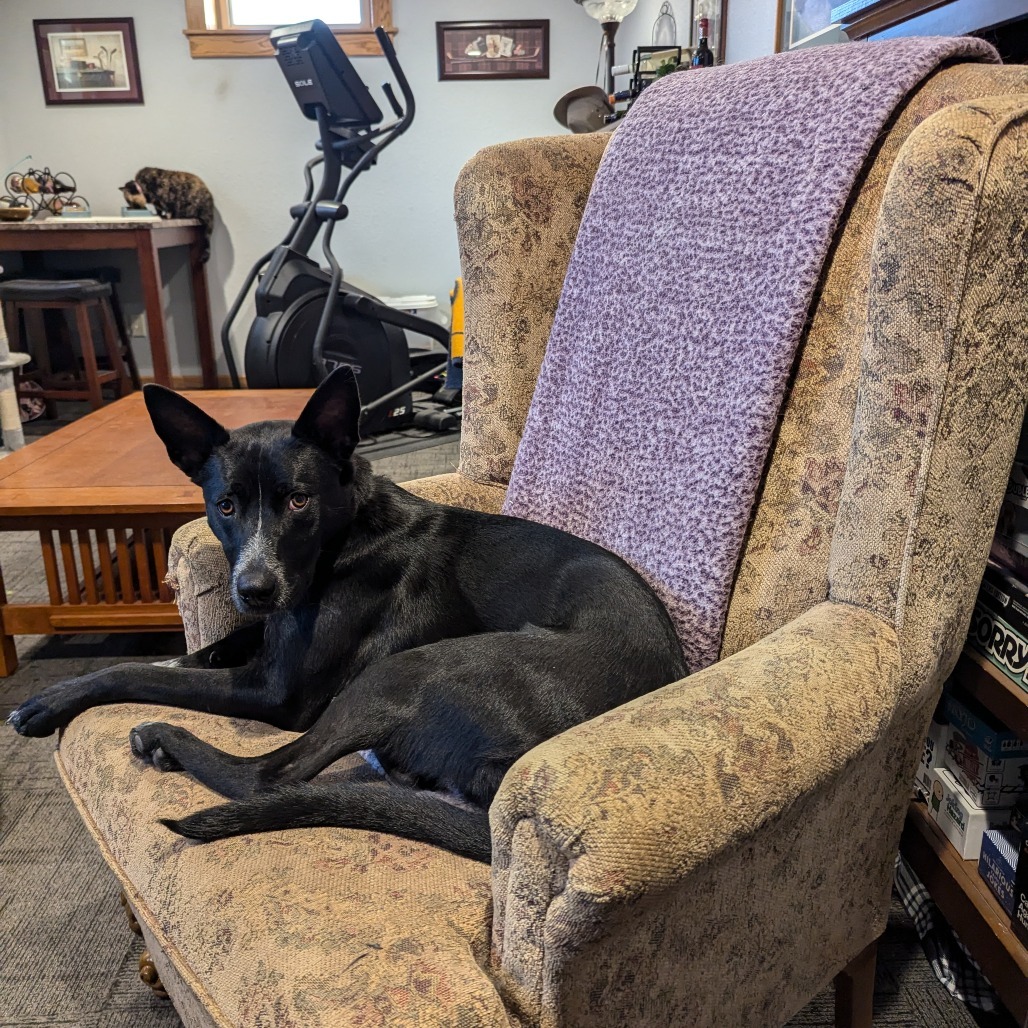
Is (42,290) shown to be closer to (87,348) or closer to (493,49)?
(87,348)

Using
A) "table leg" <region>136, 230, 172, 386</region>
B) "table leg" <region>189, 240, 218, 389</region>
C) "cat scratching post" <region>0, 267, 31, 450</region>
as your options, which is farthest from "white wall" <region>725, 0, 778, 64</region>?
"table leg" <region>189, 240, 218, 389</region>

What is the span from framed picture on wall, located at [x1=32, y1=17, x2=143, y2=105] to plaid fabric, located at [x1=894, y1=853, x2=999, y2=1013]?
17.3 feet

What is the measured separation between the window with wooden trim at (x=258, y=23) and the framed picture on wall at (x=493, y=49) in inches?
12.7

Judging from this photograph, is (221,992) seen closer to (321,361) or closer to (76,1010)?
(76,1010)

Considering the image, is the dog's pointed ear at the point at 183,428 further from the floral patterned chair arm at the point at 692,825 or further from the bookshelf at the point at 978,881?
the bookshelf at the point at 978,881

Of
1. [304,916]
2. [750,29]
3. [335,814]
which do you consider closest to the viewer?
[304,916]

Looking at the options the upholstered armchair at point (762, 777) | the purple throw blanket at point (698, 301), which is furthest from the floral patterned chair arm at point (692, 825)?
the purple throw blanket at point (698, 301)

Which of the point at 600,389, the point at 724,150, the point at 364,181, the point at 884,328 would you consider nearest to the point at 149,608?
the point at 600,389

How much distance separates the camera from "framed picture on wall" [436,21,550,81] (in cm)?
478

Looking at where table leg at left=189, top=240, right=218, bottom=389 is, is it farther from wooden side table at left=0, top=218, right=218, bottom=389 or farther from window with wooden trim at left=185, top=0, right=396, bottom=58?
window with wooden trim at left=185, top=0, right=396, bottom=58

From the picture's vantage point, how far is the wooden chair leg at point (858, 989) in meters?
1.12

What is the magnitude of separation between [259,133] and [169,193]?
60 centimetres

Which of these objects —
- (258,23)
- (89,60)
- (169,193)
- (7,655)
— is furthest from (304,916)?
(89,60)

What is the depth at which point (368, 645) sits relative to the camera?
1.20 metres
